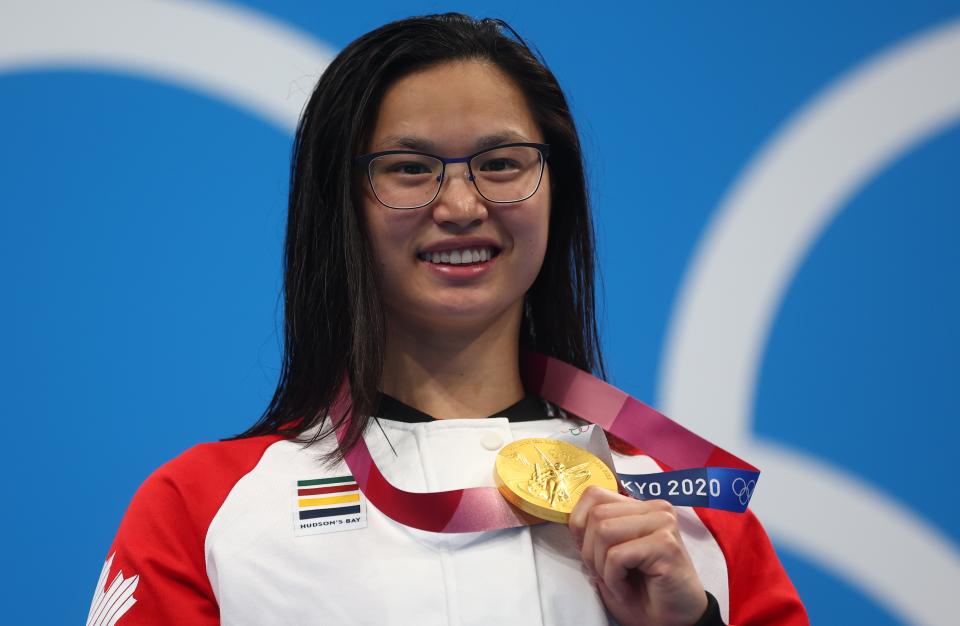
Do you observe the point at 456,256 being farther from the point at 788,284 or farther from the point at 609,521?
the point at 788,284

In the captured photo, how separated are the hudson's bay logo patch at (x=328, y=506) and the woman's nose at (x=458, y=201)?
415 millimetres

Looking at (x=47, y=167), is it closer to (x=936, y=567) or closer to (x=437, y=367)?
(x=437, y=367)

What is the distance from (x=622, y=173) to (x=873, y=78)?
26.2 inches

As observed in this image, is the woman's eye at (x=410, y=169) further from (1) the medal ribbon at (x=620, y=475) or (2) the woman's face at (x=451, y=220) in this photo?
(1) the medal ribbon at (x=620, y=475)

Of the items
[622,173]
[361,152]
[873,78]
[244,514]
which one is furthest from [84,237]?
[873,78]

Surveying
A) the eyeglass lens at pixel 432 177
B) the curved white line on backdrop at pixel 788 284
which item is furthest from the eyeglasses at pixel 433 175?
the curved white line on backdrop at pixel 788 284

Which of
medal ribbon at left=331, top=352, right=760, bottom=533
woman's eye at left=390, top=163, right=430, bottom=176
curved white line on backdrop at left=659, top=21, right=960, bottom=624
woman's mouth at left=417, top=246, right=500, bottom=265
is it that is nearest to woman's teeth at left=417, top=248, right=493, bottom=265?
woman's mouth at left=417, top=246, right=500, bottom=265

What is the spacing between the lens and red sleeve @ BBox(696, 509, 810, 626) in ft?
5.16

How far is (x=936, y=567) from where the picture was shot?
96.3 inches

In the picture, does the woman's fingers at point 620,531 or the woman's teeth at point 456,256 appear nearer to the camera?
the woman's fingers at point 620,531

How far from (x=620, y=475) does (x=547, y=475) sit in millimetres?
137

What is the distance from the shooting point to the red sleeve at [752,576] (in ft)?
5.16

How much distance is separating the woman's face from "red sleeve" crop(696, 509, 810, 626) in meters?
0.48

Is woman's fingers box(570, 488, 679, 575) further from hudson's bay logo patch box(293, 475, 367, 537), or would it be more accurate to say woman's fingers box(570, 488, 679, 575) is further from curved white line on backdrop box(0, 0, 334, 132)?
curved white line on backdrop box(0, 0, 334, 132)
